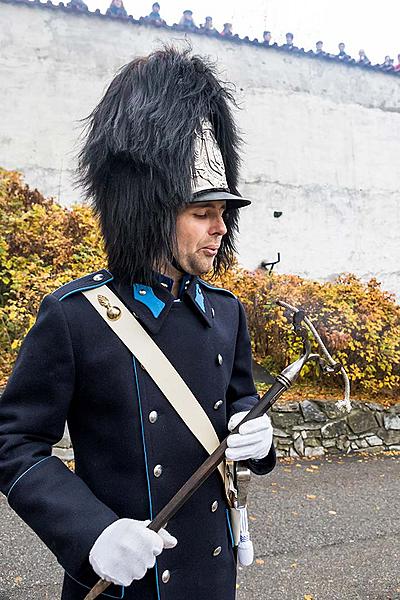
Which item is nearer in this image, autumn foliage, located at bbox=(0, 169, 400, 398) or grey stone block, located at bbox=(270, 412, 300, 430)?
grey stone block, located at bbox=(270, 412, 300, 430)

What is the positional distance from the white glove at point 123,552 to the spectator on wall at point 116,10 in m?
8.03

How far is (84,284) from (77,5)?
7.42 meters

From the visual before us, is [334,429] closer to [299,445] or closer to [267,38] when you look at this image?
[299,445]

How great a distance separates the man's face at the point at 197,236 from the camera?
1.64m

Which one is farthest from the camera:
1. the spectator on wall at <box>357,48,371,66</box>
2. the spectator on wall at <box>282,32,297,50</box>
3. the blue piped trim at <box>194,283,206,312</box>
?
the spectator on wall at <box>357,48,371,66</box>

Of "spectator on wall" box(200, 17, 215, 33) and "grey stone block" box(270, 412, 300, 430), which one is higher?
"spectator on wall" box(200, 17, 215, 33)

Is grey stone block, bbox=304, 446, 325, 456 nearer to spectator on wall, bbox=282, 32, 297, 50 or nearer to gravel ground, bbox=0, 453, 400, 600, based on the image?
gravel ground, bbox=0, 453, 400, 600

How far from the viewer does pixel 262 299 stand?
20.6 ft

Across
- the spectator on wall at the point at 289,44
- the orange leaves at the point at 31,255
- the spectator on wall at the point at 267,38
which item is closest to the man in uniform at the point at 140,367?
the orange leaves at the point at 31,255

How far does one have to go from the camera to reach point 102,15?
26.0 ft

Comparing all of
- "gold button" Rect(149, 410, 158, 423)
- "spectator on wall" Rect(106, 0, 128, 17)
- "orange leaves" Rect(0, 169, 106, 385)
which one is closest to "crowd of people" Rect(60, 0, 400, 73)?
"spectator on wall" Rect(106, 0, 128, 17)

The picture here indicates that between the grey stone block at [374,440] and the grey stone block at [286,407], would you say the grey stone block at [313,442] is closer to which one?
the grey stone block at [286,407]

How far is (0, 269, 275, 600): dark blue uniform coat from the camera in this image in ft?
4.62

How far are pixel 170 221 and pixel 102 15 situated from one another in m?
7.41
